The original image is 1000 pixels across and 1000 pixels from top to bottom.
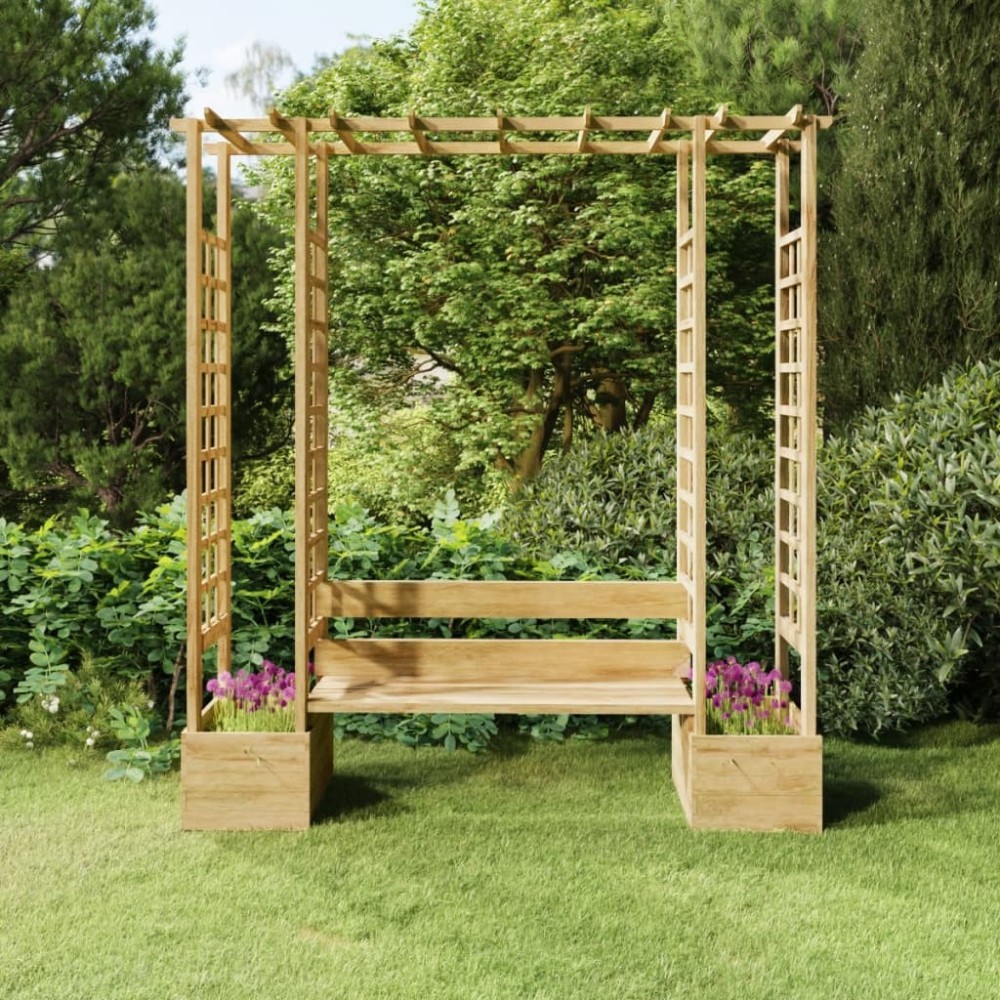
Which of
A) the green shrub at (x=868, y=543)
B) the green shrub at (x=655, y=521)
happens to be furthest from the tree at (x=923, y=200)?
the green shrub at (x=655, y=521)

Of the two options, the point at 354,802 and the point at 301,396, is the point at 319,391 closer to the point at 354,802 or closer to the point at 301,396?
the point at 301,396

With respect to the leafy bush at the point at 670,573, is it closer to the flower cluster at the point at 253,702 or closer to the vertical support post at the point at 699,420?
the flower cluster at the point at 253,702

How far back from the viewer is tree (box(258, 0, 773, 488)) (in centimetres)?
832

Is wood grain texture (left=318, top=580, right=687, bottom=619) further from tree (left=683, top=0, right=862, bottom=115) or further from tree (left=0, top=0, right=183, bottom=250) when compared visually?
tree (left=0, top=0, right=183, bottom=250)

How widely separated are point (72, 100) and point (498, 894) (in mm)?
8298


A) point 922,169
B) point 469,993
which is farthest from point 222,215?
point 922,169

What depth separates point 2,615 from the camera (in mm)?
4855

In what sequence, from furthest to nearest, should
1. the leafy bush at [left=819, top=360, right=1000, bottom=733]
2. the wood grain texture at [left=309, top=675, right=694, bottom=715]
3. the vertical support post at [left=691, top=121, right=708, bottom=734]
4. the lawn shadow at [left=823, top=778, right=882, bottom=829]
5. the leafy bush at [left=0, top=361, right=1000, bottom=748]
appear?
the leafy bush at [left=0, top=361, right=1000, bottom=748] → the leafy bush at [left=819, top=360, right=1000, bottom=733] → the lawn shadow at [left=823, top=778, right=882, bottom=829] → the wood grain texture at [left=309, top=675, right=694, bottom=715] → the vertical support post at [left=691, top=121, right=708, bottom=734]

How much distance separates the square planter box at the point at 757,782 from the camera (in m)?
3.62

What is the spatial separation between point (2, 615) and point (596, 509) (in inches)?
94.2

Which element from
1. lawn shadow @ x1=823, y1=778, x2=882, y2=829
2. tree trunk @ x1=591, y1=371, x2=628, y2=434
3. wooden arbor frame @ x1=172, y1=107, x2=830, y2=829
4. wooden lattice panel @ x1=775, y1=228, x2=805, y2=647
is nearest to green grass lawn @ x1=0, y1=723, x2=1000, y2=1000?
lawn shadow @ x1=823, y1=778, x2=882, y2=829

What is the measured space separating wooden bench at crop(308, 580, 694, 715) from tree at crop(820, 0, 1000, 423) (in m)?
2.41

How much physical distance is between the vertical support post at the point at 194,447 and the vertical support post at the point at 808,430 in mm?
1745

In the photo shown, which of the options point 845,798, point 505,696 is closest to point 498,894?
point 505,696
